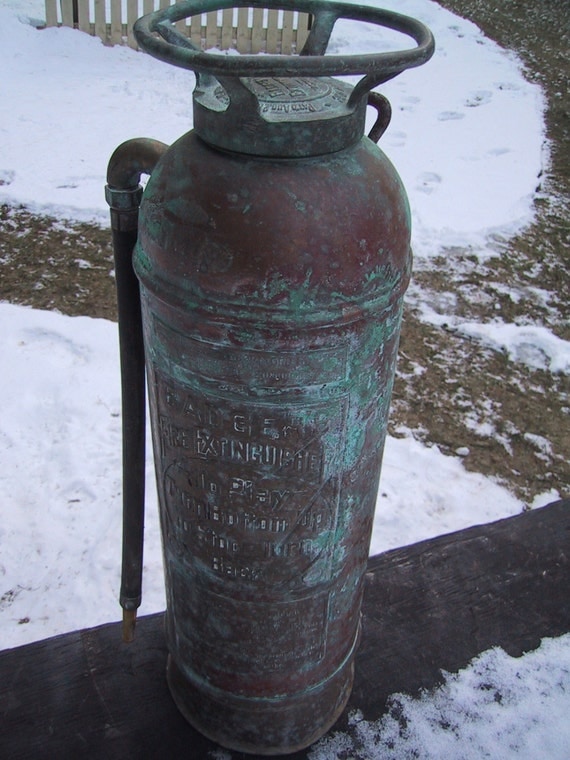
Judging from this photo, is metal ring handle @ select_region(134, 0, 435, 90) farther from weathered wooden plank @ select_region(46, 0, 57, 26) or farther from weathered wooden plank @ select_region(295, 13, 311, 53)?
weathered wooden plank @ select_region(46, 0, 57, 26)

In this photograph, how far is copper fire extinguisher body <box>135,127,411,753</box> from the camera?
120cm

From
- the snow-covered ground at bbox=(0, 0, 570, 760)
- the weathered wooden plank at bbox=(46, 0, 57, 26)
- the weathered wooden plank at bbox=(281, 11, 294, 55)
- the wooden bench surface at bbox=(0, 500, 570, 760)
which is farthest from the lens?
the weathered wooden plank at bbox=(281, 11, 294, 55)

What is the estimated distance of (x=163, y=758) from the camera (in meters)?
1.72

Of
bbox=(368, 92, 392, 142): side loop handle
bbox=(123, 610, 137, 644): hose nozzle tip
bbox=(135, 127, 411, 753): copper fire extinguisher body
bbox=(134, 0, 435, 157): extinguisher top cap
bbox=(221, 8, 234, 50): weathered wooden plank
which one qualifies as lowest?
bbox=(123, 610, 137, 644): hose nozzle tip

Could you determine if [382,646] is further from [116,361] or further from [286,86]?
[116,361]

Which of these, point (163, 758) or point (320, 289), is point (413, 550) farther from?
point (320, 289)

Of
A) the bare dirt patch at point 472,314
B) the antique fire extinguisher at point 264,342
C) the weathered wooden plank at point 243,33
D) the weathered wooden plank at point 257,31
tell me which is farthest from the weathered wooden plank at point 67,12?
the antique fire extinguisher at point 264,342

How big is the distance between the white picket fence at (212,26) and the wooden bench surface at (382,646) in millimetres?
5551

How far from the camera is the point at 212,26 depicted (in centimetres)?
664

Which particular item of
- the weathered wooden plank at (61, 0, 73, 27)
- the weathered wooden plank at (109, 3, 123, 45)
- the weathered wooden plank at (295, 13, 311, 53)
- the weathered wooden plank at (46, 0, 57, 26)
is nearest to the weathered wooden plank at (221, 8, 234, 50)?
the weathered wooden plank at (295, 13, 311, 53)

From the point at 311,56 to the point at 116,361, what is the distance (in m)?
2.48

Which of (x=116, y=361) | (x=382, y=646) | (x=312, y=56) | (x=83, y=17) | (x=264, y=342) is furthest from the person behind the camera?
(x=83, y=17)

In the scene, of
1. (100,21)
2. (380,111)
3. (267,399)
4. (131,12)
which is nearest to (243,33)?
(131,12)

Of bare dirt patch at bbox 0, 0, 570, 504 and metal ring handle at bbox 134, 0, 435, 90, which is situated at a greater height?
metal ring handle at bbox 134, 0, 435, 90
